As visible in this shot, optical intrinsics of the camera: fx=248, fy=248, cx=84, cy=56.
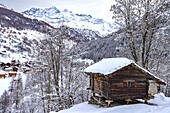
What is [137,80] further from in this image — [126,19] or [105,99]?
[126,19]

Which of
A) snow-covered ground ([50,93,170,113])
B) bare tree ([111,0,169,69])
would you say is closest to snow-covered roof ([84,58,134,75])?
snow-covered ground ([50,93,170,113])

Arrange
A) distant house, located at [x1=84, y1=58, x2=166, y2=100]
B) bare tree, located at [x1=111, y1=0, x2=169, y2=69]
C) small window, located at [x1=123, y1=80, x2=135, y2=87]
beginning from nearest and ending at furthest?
distant house, located at [x1=84, y1=58, x2=166, y2=100], small window, located at [x1=123, y1=80, x2=135, y2=87], bare tree, located at [x1=111, y1=0, x2=169, y2=69]

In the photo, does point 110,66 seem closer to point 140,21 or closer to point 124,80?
point 124,80

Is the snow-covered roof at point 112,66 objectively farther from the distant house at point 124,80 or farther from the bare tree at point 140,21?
the bare tree at point 140,21

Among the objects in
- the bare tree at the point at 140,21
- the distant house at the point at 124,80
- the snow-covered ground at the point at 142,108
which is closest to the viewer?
the snow-covered ground at the point at 142,108

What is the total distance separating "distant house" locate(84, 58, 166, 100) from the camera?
16.3 meters

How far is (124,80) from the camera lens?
16547 mm

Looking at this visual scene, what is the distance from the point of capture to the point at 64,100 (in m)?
25.5

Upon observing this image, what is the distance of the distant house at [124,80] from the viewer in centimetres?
1628

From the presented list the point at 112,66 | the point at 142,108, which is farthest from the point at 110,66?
the point at 142,108

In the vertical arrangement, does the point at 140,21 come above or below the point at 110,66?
above

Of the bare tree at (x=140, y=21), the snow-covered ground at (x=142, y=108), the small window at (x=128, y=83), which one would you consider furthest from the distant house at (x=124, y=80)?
the bare tree at (x=140, y=21)

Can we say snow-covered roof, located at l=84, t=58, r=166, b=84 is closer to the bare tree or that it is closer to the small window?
the small window

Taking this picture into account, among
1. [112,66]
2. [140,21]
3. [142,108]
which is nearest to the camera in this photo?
[142,108]
